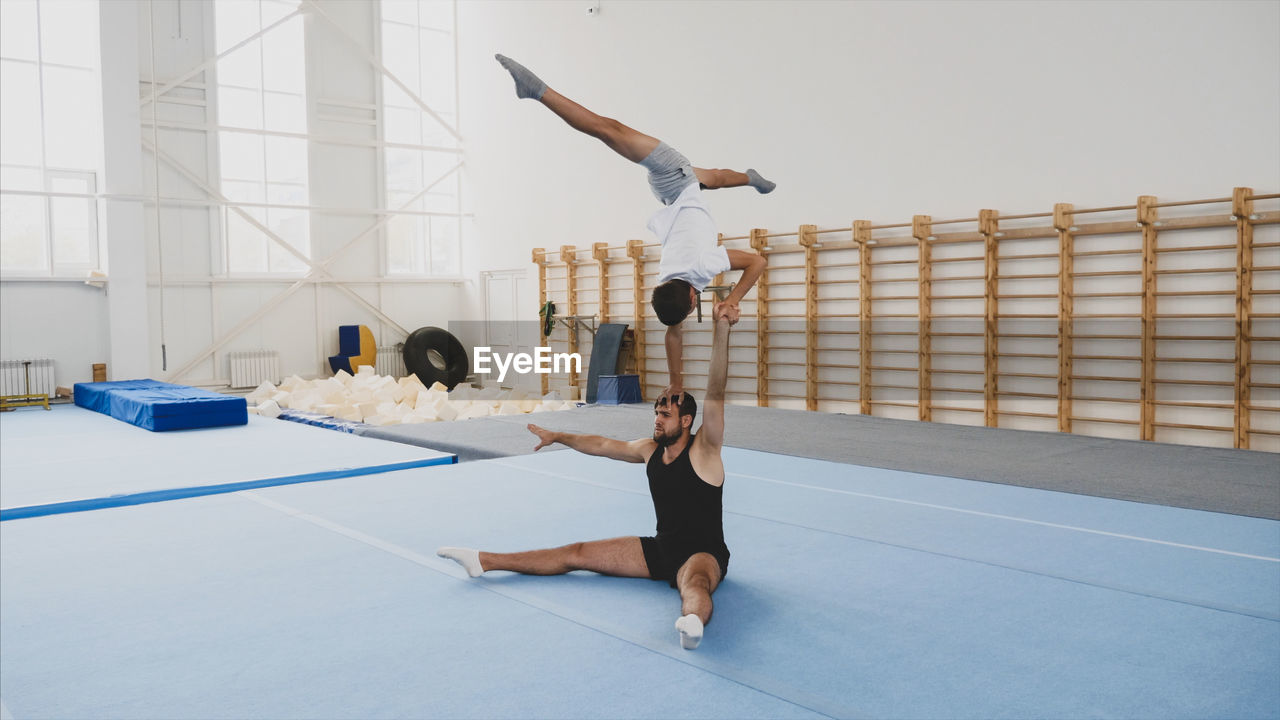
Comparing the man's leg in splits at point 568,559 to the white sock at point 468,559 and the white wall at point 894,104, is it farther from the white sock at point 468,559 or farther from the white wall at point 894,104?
the white wall at point 894,104

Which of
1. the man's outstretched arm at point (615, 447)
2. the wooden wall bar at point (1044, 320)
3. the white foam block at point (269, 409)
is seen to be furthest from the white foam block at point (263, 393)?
the man's outstretched arm at point (615, 447)

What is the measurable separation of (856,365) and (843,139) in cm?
238

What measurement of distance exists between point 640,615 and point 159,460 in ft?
16.3

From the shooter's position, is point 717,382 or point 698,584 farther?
point 698,584

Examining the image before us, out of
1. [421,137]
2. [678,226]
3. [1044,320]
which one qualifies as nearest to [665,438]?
[678,226]

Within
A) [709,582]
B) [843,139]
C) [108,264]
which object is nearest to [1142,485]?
[709,582]

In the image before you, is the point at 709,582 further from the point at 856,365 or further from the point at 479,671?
the point at 856,365

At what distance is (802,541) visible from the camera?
170 inches

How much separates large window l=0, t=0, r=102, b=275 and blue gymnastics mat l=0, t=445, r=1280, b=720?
26.9 feet

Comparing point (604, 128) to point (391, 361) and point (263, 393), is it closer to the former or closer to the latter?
point (263, 393)

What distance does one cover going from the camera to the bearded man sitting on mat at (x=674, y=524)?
3156 mm

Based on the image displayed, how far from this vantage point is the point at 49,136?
11.5 meters

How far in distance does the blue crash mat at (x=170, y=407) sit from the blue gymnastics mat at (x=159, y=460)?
0.14 meters

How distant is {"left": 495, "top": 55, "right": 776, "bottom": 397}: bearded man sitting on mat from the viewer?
2492 millimetres
